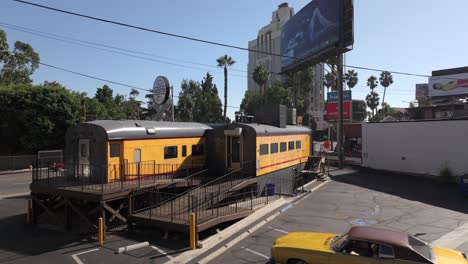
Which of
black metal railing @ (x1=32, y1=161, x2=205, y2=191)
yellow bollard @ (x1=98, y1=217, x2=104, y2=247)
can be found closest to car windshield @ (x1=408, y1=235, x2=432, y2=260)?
yellow bollard @ (x1=98, y1=217, x2=104, y2=247)

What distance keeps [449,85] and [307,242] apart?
61.5 metres

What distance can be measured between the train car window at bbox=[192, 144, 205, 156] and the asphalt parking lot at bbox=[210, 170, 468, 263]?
19.6 feet

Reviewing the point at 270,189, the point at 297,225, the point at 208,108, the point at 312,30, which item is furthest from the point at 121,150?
the point at 208,108

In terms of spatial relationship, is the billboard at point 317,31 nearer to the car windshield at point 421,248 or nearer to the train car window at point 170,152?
the train car window at point 170,152

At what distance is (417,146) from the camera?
97.9 ft

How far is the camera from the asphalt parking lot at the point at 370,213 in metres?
12.5

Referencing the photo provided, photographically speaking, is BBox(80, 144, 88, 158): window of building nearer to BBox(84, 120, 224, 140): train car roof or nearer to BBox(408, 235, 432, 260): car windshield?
BBox(84, 120, 224, 140): train car roof

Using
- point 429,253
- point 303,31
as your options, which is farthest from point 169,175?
point 303,31

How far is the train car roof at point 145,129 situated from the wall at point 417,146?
62.9ft

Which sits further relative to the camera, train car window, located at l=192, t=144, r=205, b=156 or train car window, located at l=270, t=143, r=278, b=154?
train car window, located at l=270, t=143, r=278, b=154

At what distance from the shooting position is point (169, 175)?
17.8 meters

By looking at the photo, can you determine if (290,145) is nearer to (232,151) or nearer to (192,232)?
(232,151)

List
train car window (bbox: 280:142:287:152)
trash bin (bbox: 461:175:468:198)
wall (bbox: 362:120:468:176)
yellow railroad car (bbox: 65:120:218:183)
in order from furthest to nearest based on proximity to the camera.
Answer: wall (bbox: 362:120:468:176)
train car window (bbox: 280:142:287:152)
trash bin (bbox: 461:175:468:198)
yellow railroad car (bbox: 65:120:218:183)

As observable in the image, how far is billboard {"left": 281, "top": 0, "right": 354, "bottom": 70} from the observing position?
33812mm
